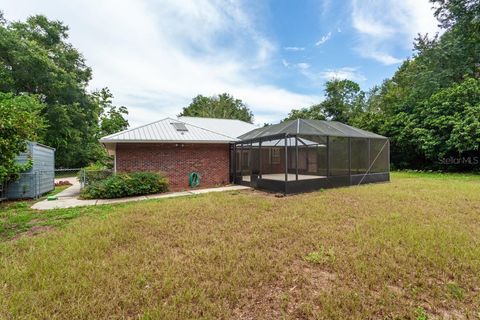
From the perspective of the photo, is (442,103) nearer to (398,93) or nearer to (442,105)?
(442,105)

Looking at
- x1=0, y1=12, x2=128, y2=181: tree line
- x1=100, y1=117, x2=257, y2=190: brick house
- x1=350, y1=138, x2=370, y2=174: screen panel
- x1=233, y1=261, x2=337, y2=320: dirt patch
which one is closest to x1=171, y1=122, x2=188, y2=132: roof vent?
x1=100, y1=117, x2=257, y2=190: brick house

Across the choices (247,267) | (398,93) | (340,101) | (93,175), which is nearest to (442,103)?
(398,93)

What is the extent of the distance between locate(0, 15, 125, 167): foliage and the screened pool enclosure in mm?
12282

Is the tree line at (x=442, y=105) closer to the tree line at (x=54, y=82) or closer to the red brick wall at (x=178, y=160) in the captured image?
the red brick wall at (x=178, y=160)

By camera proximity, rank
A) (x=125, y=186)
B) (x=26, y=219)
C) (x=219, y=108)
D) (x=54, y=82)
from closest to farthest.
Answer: (x=26, y=219) → (x=125, y=186) → (x=54, y=82) → (x=219, y=108)

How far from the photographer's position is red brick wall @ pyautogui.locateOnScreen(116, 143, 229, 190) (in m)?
9.81

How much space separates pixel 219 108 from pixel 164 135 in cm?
2591

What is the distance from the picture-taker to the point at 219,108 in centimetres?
3547

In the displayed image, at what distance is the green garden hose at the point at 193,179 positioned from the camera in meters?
10.8

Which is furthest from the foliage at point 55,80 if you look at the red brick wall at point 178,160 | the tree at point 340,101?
the tree at point 340,101

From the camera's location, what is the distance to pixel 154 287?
8.81ft

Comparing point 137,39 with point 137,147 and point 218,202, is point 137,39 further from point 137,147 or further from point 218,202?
point 218,202

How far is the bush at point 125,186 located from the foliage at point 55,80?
10565mm

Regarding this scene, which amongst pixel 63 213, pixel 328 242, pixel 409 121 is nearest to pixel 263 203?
pixel 328 242
